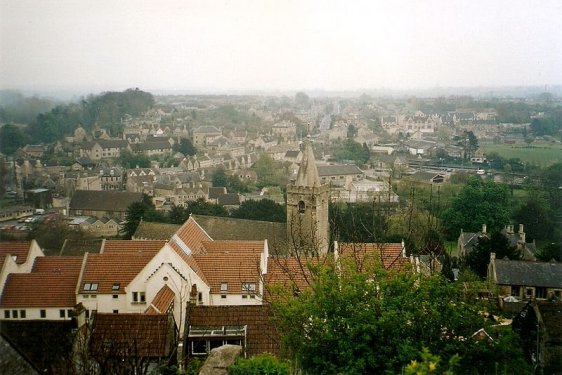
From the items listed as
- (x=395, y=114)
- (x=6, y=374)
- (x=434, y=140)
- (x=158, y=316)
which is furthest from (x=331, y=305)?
(x=395, y=114)

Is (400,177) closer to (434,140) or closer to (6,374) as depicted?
(434,140)

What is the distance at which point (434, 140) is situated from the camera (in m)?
37.1

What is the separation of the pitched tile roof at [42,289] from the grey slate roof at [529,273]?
9113mm

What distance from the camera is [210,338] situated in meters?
6.22

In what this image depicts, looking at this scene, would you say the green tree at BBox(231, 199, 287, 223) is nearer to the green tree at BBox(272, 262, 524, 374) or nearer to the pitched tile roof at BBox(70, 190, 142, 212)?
the pitched tile roof at BBox(70, 190, 142, 212)

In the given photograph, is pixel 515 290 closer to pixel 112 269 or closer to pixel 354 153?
pixel 112 269

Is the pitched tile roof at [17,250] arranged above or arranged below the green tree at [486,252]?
above

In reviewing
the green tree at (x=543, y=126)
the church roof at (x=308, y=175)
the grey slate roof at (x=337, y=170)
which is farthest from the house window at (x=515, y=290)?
the green tree at (x=543, y=126)

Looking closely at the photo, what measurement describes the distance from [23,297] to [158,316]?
367 centimetres

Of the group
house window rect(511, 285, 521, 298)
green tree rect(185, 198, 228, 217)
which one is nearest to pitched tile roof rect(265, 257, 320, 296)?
house window rect(511, 285, 521, 298)

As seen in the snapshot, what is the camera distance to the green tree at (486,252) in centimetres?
1392

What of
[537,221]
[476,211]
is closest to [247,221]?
[476,211]

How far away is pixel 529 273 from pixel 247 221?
696 cm

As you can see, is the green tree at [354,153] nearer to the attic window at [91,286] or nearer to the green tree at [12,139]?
the green tree at [12,139]
